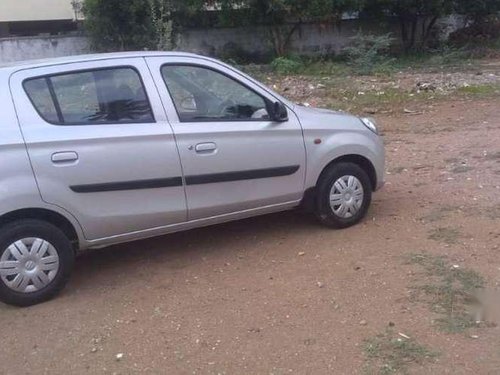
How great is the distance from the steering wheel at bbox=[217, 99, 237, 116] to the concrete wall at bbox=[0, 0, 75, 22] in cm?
1765

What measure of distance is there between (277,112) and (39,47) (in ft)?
50.3

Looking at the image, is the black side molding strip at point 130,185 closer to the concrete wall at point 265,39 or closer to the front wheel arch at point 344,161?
the front wheel arch at point 344,161

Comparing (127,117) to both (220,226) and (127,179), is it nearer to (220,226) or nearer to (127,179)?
(127,179)

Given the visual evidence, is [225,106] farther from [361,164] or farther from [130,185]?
[361,164]

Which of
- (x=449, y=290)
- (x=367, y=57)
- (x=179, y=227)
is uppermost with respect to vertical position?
(x=179, y=227)

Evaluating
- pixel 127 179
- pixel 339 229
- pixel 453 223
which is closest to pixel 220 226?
pixel 339 229

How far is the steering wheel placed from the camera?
542 cm

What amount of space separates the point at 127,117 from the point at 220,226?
1648 millimetres

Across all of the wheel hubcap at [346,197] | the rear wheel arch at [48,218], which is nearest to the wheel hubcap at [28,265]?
the rear wheel arch at [48,218]

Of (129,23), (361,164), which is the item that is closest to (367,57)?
(129,23)

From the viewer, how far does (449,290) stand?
4621 mm

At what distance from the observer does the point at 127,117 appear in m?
5.04

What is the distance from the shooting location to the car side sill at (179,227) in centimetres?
500

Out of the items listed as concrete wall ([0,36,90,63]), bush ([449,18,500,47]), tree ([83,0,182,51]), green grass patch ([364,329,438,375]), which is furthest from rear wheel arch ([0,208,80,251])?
bush ([449,18,500,47])
